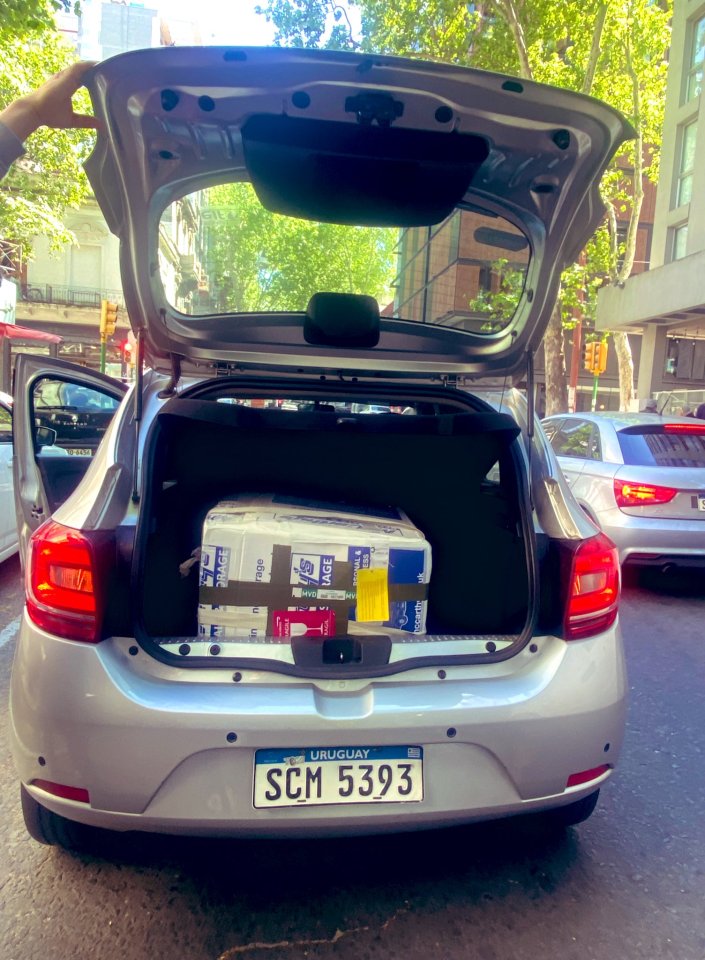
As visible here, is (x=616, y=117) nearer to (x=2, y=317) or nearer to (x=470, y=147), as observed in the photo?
(x=470, y=147)

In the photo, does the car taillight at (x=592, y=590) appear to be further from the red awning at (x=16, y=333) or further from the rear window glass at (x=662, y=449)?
the red awning at (x=16, y=333)

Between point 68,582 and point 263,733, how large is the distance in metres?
0.65

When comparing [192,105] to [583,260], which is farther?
[583,260]

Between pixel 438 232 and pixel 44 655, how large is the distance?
6.32 ft

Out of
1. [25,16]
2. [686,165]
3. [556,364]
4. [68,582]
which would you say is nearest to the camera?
[68,582]

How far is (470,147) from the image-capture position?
2205 mm

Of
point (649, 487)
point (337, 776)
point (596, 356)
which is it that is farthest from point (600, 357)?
point (337, 776)

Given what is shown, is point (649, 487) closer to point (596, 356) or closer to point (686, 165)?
point (596, 356)

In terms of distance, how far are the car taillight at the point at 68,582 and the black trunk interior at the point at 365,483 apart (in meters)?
0.34

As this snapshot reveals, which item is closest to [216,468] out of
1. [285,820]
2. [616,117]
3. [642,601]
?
[285,820]

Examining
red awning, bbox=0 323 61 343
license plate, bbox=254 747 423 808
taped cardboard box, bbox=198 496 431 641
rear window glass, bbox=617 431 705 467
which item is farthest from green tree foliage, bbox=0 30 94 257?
license plate, bbox=254 747 423 808

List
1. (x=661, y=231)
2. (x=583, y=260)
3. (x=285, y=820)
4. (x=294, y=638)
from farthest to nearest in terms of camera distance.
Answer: (x=583, y=260), (x=661, y=231), (x=294, y=638), (x=285, y=820)

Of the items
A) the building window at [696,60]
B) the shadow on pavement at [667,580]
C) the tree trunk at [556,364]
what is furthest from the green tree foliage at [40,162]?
the building window at [696,60]

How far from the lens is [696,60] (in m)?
17.1
